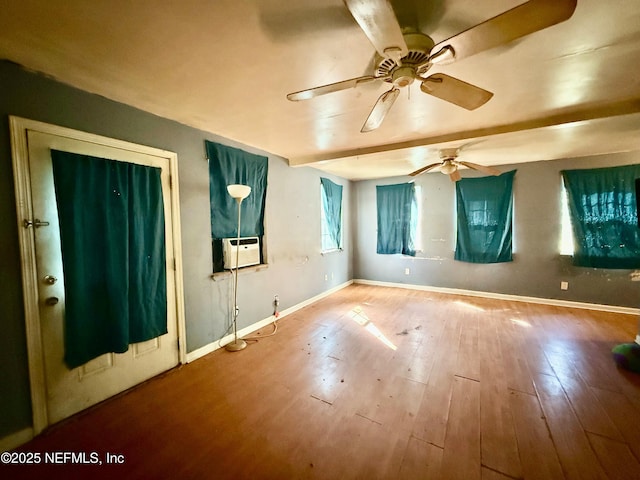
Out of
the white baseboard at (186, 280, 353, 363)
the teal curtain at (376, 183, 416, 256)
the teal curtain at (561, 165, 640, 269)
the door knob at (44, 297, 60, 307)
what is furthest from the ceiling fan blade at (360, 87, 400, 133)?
the teal curtain at (561, 165, 640, 269)

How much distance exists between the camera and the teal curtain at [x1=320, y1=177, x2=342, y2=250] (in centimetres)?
474

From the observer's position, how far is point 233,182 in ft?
9.73

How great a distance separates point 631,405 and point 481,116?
256cm

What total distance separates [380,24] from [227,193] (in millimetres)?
2347

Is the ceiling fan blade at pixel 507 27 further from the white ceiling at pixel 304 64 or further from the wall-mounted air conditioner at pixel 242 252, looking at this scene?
the wall-mounted air conditioner at pixel 242 252

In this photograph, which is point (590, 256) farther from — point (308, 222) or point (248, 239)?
point (248, 239)

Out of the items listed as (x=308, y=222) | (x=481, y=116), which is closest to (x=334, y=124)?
(x=481, y=116)

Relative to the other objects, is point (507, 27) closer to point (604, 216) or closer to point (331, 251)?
point (331, 251)

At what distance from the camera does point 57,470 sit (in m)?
1.46

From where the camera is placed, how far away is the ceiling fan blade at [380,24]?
2.80 ft

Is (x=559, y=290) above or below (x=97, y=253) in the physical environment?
below

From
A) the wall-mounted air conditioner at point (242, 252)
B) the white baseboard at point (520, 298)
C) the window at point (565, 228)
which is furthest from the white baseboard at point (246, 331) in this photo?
the window at point (565, 228)

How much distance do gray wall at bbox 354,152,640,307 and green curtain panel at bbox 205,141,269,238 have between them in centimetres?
306

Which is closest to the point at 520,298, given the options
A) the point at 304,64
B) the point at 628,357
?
the point at 628,357
